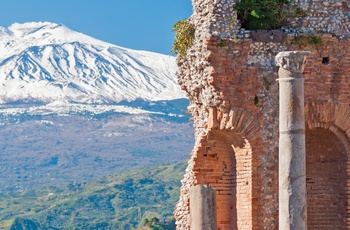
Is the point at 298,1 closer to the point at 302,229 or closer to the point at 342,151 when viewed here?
the point at 342,151

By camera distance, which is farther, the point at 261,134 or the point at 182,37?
the point at 182,37

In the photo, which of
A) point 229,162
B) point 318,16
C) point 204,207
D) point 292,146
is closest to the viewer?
point 292,146

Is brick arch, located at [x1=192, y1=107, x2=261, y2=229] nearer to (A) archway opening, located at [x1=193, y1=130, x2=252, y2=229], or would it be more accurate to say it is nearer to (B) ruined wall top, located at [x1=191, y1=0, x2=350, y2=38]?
(A) archway opening, located at [x1=193, y1=130, x2=252, y2=229]

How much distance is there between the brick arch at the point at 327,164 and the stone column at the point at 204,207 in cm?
241

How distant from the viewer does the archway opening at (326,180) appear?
24172 mm

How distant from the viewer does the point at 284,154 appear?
21.0m

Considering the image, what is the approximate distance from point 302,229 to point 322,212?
368 cm

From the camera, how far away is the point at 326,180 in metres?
24.5

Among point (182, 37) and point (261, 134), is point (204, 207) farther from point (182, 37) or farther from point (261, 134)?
point (182, 37)

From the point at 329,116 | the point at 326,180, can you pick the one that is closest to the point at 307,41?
the point at 329,116

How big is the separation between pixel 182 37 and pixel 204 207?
4.24 m

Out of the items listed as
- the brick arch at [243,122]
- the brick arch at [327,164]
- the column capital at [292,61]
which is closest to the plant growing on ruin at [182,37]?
the brick arch at [243,122]

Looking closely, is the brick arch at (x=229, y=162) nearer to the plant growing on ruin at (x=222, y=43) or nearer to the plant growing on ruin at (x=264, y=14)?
the plant growing on ruin at (x=222, y=43)

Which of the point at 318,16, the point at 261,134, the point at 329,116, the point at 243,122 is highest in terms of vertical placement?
the point at 318,16
